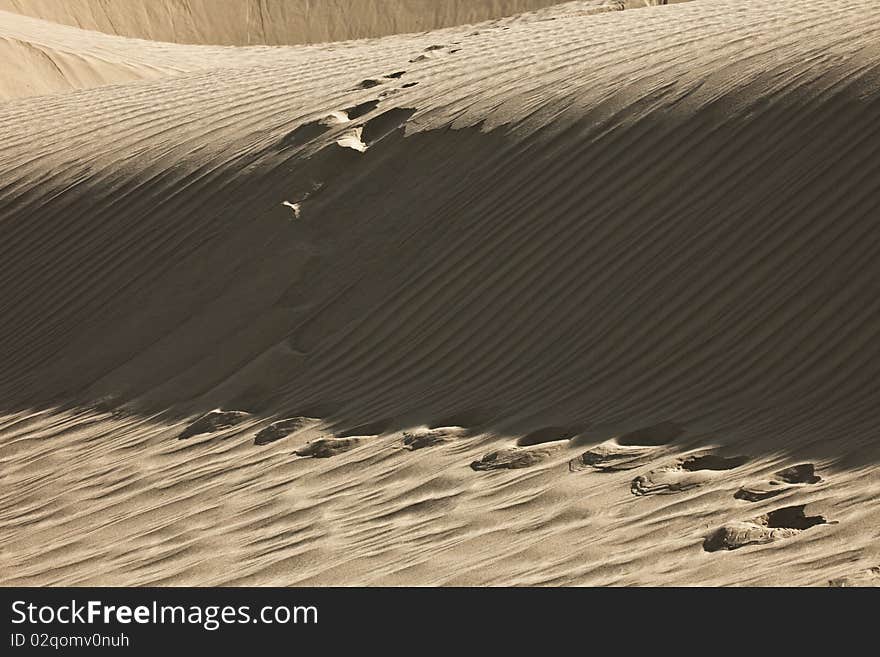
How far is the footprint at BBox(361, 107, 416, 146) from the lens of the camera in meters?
8.72

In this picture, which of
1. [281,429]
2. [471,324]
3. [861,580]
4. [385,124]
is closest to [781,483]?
[861,580]

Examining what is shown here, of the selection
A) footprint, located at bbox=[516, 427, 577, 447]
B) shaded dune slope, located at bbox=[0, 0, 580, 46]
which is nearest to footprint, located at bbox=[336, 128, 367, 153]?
footprint, located at bbox=[516, 427, 577, 447]

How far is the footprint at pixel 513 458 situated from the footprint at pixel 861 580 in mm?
1831

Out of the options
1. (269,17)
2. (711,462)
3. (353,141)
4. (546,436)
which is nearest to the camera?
(711,462)

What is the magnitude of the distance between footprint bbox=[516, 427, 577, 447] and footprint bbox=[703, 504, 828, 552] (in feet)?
4.29

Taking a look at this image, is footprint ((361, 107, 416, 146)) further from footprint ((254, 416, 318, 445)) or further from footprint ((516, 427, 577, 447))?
footprint ((516, 427, 577, 447))

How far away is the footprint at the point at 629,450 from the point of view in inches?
214

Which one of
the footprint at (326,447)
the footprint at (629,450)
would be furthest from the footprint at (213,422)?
the footprint at (629,450)

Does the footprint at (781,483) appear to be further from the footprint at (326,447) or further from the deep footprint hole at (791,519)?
the footprint at (326,447)

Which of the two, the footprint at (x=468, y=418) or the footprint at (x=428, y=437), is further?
the footprint at (x=468, y=418)

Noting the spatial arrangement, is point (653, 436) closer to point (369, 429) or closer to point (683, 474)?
point (683, 474)

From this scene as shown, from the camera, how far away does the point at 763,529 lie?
455 cm

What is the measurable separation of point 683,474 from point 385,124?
4.40 m
